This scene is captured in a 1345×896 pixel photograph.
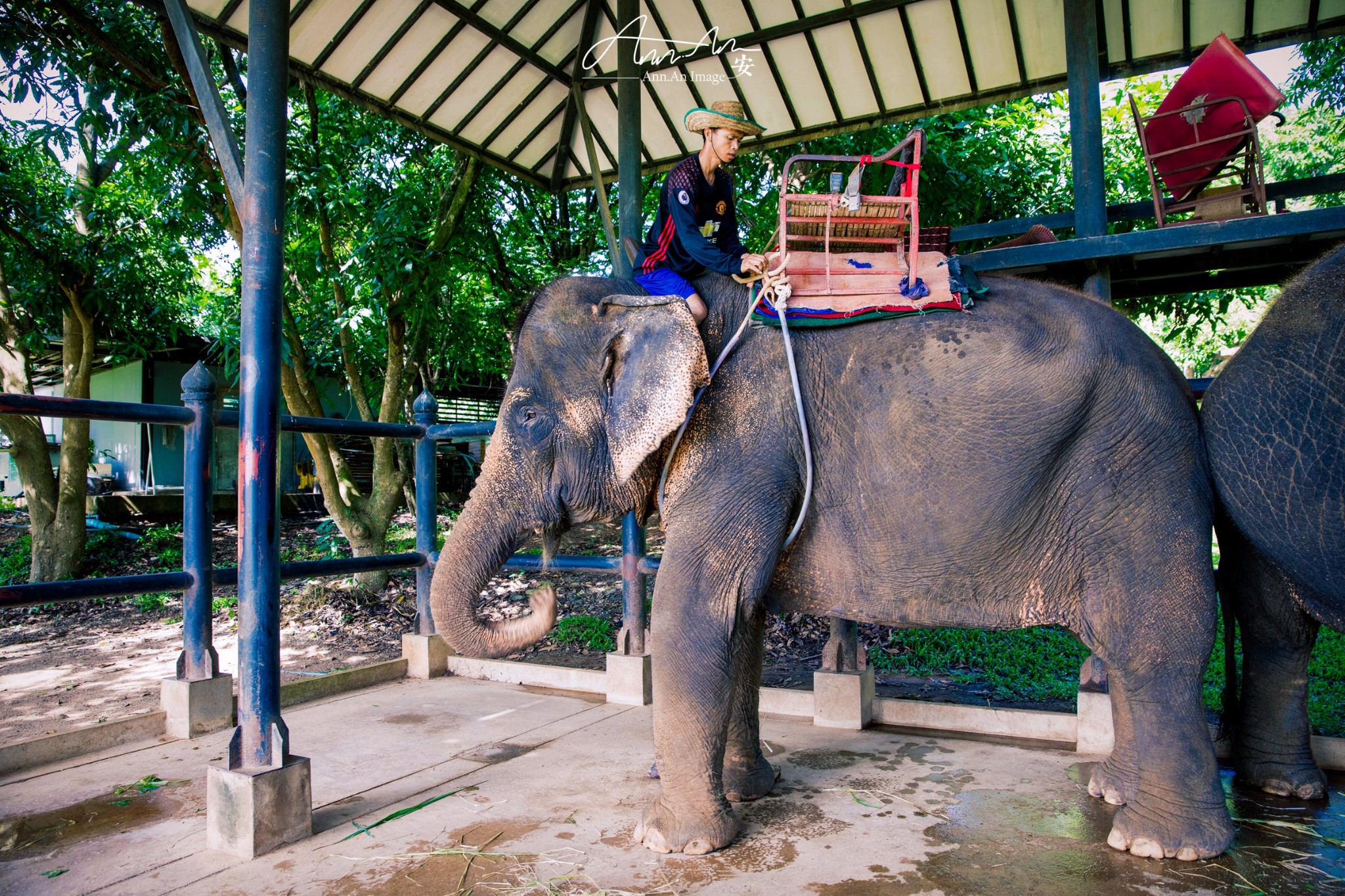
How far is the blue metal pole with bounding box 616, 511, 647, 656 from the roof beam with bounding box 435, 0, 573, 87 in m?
3.14

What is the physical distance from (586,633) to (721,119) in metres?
5.10

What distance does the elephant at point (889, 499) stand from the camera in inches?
100

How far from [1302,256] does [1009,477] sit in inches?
106

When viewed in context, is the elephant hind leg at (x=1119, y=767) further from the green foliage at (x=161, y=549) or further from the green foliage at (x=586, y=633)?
the green foliage at (x=161, y=549)

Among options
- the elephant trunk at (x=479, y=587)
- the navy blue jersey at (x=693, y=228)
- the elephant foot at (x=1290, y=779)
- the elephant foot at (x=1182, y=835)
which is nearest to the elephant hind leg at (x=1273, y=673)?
the elephant foot at (x=1290, y=779)

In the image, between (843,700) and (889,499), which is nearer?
(889,499)

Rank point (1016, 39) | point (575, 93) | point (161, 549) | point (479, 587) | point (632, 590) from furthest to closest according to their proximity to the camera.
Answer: point (161, 549) < point (575, 93) < point (1016, 39) < point (632, 590) < point (479, 587)

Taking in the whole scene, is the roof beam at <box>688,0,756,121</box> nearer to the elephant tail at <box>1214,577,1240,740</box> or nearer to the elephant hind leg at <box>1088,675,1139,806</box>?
the elephant tail at <box>1214,577,1240,740</box>

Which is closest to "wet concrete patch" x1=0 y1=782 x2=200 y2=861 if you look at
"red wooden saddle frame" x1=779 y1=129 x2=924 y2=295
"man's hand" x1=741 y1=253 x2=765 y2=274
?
"man's hand" x1=741 y1=253 x2=765 y2=274

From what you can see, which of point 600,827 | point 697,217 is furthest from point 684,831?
point 697,217

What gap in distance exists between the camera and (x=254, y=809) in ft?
8.23

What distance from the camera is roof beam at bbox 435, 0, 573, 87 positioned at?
507cm

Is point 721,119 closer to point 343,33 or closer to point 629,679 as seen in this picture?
point 629,679

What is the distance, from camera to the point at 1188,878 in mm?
2359
